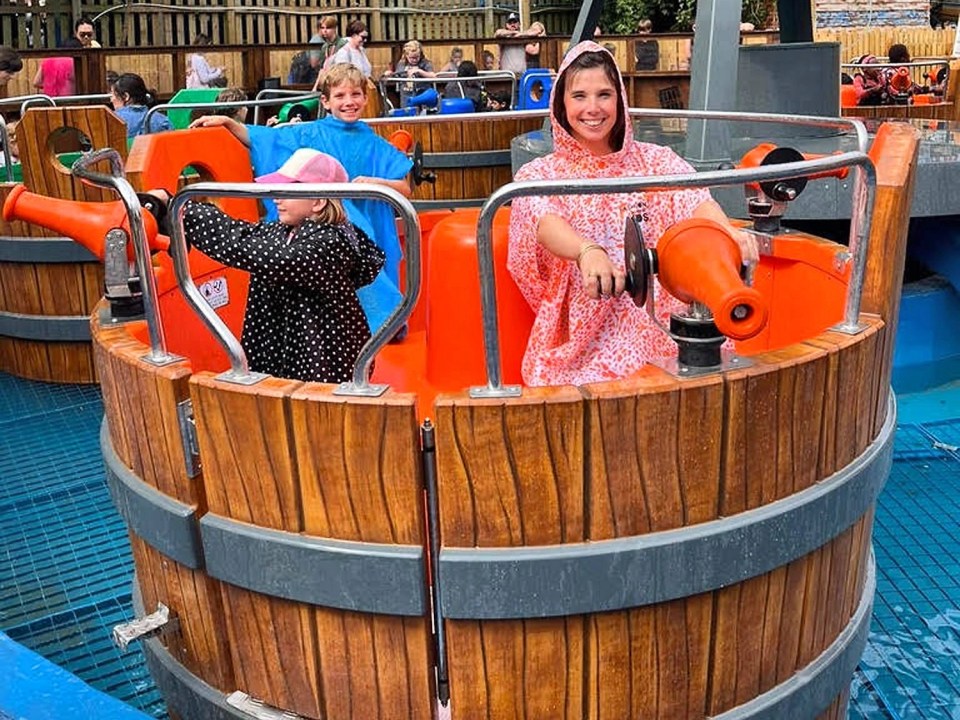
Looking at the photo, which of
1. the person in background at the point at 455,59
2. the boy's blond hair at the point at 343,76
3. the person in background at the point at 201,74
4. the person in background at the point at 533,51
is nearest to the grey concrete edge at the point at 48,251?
the boy's blond hair at the point at 343,76

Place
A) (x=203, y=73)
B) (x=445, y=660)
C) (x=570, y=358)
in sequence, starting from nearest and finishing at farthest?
(x=445, y=660) → (x=570, y=358) → (x=203, y=73)

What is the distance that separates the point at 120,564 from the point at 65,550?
0.79 feet

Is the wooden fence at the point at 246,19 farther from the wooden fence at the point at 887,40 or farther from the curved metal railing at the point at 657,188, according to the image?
the curved metal railing at the point at 657,188

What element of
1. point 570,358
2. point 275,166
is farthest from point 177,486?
point 275,166

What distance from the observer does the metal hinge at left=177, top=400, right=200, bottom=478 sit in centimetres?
205

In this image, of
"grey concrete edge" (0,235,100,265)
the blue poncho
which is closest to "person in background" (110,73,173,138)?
"grey concrete edge" (0,235,100,265)

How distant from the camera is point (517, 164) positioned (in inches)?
239

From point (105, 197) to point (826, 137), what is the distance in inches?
165

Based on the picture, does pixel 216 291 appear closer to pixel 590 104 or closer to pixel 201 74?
pixel 590 104

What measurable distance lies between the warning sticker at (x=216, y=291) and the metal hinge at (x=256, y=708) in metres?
1.33

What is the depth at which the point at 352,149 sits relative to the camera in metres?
3.99

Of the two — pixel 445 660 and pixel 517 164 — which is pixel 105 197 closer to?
pixel 517 164

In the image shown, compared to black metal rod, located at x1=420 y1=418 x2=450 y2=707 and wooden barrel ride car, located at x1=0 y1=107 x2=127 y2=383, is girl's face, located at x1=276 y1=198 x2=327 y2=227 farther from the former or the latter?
wooden barrel ride car, located at x1=0 y1=107 x2=127 y2=383

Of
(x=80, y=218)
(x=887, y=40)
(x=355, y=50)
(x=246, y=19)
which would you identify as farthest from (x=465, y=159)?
(x=887, y=40)
